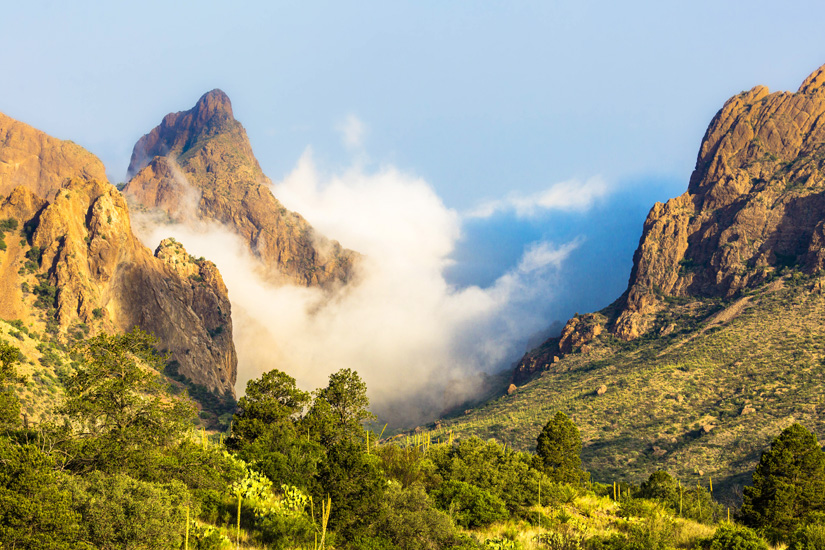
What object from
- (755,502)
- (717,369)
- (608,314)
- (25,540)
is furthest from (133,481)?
(608,314)

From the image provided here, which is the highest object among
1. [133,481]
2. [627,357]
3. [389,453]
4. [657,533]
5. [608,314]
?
[608,314]

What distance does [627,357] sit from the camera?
5802 inches

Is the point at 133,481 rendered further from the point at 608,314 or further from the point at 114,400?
the point at 608,314

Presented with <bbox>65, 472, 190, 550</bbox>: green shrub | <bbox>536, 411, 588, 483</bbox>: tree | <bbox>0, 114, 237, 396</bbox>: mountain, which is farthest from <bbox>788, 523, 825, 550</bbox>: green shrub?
<bbox>0, 114, 237, 396</bbox>: mountain

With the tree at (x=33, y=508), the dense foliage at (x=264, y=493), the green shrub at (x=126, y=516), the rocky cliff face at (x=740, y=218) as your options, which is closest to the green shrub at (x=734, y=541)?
the dense foliage at (x=264, y=493)

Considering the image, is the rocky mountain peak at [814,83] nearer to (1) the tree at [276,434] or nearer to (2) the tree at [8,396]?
(1) the tree at [276,434]

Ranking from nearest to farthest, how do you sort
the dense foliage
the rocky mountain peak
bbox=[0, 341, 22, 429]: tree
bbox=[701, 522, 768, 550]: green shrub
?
1. the dense foliage
2. bbox=[0, 341, 22, 429]: tree
3. bbox=[701, 522, 768, 550]: green shrub
4. the rocky mountain peak

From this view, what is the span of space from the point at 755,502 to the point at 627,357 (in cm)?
10664

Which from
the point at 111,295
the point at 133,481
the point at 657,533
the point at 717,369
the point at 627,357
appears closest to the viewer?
the point at 133,481

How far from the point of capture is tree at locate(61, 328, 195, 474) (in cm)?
2833

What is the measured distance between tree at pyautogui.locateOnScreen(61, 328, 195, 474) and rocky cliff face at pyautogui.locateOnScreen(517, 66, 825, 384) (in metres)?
145

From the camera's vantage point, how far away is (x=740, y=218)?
16650 cm

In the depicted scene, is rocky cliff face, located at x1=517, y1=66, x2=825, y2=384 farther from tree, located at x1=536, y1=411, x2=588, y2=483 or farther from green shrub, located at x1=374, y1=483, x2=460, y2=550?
green shrub, located at x1=374, y1=483, x2=460, y2=550

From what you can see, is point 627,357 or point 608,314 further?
point 608,314
